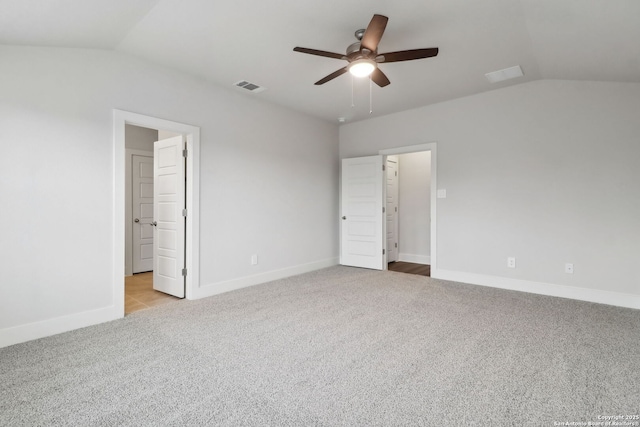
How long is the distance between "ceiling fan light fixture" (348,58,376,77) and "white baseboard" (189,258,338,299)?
304 centimetres

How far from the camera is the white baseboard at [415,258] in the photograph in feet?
20.7

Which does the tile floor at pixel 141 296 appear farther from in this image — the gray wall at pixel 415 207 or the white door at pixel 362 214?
the gray wall at pixel 415 207

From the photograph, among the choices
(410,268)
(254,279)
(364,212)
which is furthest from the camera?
(410,268)

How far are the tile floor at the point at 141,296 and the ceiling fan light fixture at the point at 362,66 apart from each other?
3.30 metres

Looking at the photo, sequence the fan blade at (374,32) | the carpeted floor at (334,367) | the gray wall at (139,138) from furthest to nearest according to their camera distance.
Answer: the gray wall at (139,138)
the fan blade at (374,32)
the carpeted floor at (334,367)

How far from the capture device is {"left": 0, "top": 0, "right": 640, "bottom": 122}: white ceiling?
235 cm

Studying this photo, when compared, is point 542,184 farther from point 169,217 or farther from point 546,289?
point 169,217

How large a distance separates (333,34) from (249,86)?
1642 millimetres

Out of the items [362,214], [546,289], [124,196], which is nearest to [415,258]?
[362,214]

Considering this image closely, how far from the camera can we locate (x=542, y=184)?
→ 4.05 m

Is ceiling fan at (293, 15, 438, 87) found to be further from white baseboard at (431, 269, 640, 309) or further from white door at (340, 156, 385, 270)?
white baseboard at (431, 269, 640, 309)

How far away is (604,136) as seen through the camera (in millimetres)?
3658

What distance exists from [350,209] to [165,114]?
3.46 m

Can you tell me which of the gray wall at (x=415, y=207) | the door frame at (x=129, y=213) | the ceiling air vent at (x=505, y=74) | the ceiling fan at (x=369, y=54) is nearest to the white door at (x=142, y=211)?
the door frame at (x=129, y=213)
